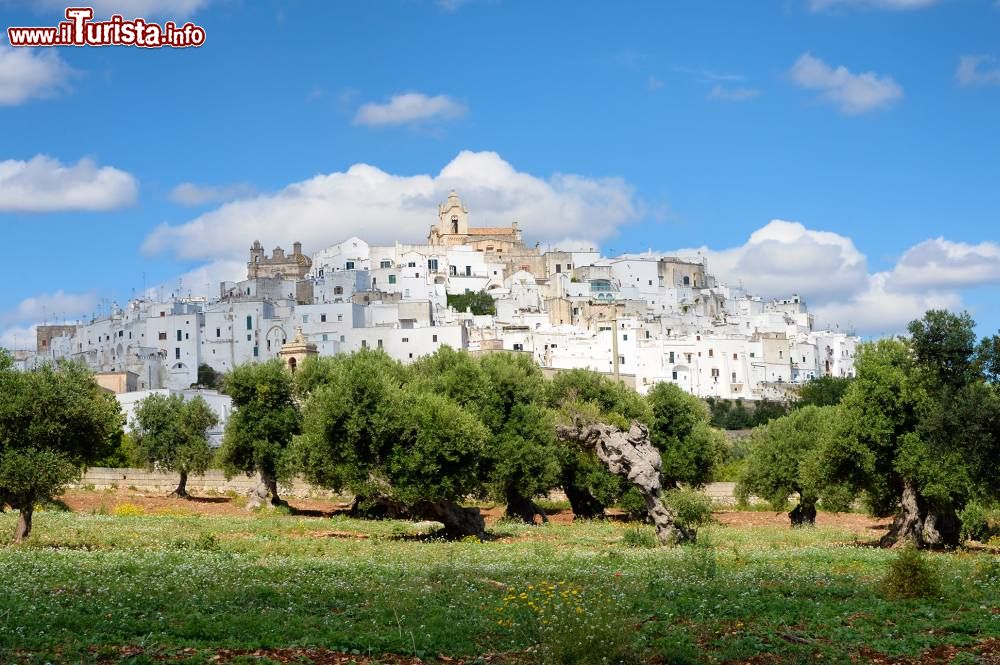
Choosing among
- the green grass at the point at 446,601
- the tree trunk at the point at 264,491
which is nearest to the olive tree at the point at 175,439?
the tree trunk at the point at 264,491

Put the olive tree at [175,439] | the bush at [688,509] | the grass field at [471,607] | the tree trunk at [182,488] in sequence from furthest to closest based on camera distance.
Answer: the olive tree at [175,439] → the tree trunk at [182,488] → the bush at [688,509] → the grass field at [471,607]

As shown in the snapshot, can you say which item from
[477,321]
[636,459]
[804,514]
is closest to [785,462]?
[804,514]

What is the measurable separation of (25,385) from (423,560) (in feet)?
39.3

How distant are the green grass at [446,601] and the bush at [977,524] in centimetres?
373

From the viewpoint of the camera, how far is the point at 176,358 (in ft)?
456

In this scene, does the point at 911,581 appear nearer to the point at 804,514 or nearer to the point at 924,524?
the point at 924,524

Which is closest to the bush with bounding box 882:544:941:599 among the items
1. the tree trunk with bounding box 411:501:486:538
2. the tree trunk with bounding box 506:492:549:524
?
the tree trunk with bounding box 411:501:486:538

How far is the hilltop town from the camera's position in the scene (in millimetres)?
139500

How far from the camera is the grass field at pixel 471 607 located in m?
16.9

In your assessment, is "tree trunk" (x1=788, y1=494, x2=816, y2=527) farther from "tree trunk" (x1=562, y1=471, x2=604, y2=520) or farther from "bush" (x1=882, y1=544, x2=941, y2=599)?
"bush" (x1=882, y1=544, x2=941, y2=599)

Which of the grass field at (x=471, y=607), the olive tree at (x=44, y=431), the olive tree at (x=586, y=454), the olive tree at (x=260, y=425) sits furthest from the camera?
the olive tree at (x=260, y=425)

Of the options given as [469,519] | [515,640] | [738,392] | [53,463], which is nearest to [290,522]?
[469,519]

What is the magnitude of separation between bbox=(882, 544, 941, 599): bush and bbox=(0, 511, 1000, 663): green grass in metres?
0.34

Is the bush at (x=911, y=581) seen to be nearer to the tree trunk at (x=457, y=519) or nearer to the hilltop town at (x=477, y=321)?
the tree trunk at (x=457, y=519)
